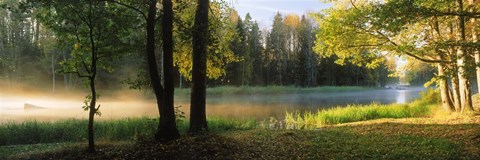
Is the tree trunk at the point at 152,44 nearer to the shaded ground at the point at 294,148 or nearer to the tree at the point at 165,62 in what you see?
the tree at the point at 165,62

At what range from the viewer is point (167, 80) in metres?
7.20

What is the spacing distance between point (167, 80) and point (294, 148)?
3201 millimetres

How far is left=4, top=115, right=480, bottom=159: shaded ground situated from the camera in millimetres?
6801

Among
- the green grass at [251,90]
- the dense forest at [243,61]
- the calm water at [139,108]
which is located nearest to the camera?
the calm water at [139,108]

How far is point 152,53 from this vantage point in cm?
713

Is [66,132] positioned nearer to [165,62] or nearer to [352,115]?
[165,62]

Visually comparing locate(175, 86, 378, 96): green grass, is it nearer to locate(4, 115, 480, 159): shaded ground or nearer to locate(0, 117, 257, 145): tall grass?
locate(0, 117, 257, 145): tall grass

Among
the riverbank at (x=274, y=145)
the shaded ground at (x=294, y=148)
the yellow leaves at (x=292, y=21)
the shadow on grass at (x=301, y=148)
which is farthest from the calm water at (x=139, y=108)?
the yellow leaves at (x=292, y=21)

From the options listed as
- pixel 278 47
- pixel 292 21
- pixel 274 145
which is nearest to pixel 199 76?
pixel 274 145

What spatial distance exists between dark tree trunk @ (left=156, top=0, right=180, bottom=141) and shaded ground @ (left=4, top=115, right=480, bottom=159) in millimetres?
291

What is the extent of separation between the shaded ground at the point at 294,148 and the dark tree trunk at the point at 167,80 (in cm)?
29

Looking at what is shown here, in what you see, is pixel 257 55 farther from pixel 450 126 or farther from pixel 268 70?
pixel 450 126

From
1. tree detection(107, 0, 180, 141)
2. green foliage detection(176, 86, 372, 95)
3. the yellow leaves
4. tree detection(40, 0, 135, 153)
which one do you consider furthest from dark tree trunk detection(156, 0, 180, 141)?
the yellow leaves

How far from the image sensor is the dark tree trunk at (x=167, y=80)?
7148 millimetres
